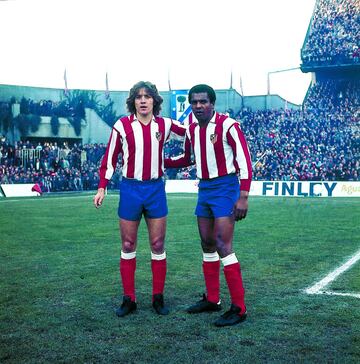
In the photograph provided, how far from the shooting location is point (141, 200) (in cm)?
493

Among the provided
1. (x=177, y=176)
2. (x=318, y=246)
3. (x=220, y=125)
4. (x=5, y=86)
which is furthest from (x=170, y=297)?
(x=5, y=86)

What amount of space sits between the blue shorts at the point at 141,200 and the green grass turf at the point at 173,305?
→ 36.3 inches

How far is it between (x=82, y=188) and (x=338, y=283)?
26.6m

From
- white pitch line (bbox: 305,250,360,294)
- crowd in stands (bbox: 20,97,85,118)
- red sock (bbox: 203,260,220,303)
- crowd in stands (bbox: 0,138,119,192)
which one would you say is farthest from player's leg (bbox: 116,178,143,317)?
crowd in stands (bbox: 20,97,85,118)

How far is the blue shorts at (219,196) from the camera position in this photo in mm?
4730

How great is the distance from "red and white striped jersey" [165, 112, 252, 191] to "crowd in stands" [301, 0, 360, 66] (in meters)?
34.1

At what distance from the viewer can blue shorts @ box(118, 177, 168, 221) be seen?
4938 mm

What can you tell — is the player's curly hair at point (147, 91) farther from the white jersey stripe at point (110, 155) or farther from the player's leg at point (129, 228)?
the player's leg at point (129, 228)

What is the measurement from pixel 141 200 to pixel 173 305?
1.10m

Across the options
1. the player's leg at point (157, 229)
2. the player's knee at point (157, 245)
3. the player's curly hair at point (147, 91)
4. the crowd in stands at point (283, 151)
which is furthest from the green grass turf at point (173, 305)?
the crowd in stands at point (283, 151)

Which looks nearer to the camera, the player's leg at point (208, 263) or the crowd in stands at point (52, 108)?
the player's leg at point (208, 263)

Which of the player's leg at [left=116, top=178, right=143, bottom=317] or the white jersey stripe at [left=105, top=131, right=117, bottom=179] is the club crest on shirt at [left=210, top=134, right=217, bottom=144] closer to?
the player's leg at [left=116, top=178, right=143, bottom=317]

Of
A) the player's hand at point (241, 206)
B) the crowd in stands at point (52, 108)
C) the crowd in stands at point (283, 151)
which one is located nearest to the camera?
the player's hand at point (241, 206)

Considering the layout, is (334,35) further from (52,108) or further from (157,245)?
(157,245)
